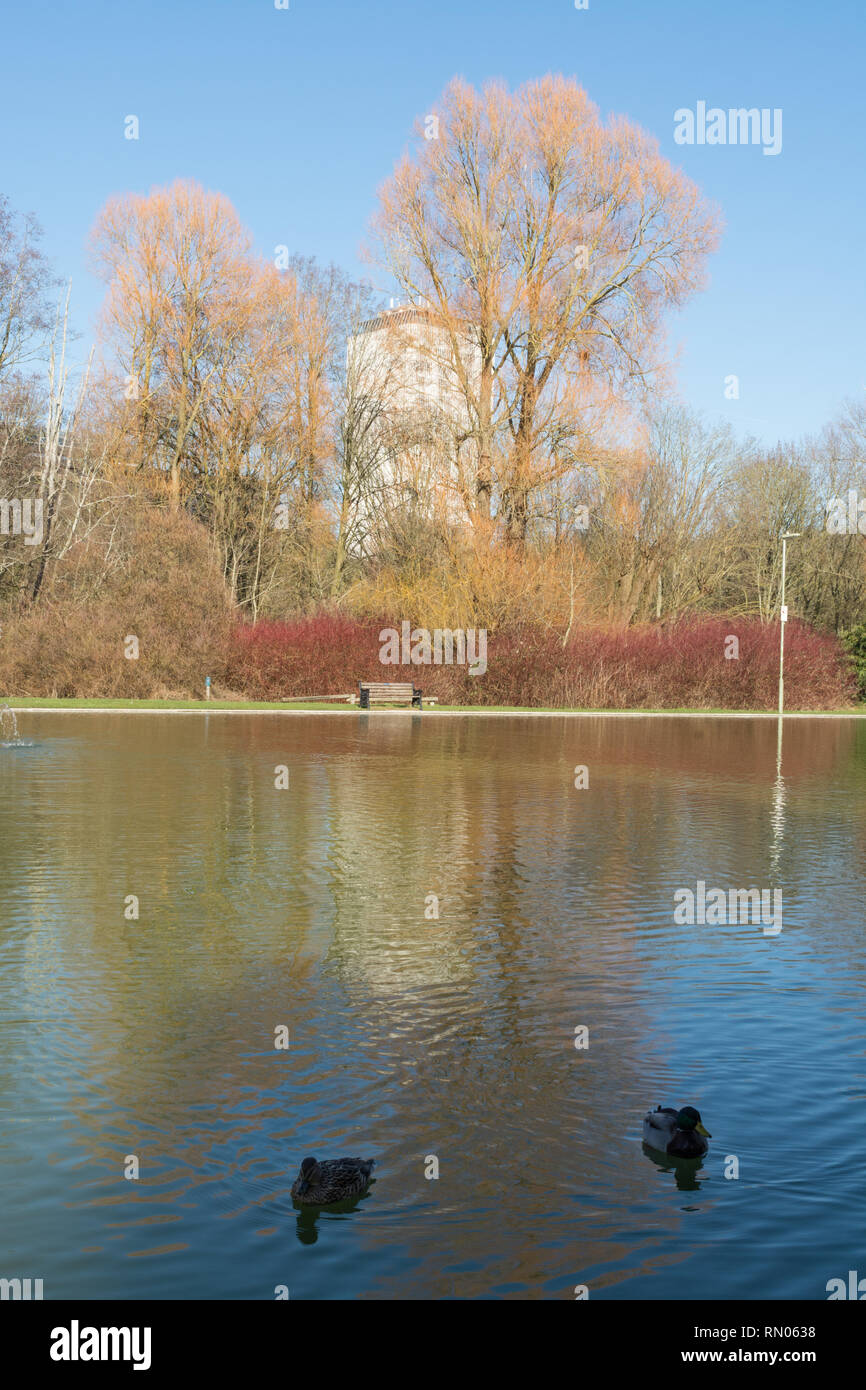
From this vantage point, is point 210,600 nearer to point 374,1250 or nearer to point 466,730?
point 466,730

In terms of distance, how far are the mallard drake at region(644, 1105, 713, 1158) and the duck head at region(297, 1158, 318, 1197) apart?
1.57m

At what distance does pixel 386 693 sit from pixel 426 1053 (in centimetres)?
3634

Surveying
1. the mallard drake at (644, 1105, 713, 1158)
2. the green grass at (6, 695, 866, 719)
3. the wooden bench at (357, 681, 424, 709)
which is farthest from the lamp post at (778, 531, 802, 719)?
the mallard drake at (644, 1105, 713, 1158)

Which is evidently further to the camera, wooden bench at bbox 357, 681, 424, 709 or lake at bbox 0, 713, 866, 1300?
wooden bench at bbox 357, 681, 424, 709

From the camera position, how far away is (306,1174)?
571cm

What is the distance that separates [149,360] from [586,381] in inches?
708

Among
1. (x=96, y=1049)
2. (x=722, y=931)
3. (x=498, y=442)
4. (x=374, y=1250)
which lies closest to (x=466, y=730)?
(x=498, y=442)

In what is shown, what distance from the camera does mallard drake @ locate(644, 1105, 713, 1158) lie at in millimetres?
6160

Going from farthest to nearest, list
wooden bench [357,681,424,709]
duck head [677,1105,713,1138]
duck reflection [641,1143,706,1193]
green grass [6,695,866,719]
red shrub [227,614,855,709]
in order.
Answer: red shrub [227,614,855,709] < wooden bench [357,681,424,709] < green grass [6,695,866,719] < duck head [677,1105,713,1138] < duck reflection [641,1143,706,1193]

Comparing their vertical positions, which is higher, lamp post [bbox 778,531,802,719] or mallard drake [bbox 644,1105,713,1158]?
lamp post [bbox 778,531,802,719]

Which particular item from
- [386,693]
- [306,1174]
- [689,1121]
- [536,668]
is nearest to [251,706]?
[386,693]

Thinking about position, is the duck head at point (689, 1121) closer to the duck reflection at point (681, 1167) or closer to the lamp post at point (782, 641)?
the duck reflection at point (681, 1167)

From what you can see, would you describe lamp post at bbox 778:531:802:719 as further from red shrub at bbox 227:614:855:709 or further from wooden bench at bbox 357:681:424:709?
wooden bench at bbox 357:681:424:709

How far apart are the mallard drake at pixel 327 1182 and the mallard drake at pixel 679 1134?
54.0 inches
